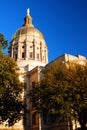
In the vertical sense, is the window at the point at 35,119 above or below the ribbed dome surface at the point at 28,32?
below

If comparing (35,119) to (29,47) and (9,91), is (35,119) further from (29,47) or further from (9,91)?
(29,47)

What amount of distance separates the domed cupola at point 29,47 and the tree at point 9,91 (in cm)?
2773

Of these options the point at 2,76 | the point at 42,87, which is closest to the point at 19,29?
the point at 42,87

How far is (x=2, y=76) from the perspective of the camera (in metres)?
26.8

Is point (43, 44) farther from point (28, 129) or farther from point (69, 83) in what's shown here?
point (69, 83)

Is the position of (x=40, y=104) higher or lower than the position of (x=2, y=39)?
lower

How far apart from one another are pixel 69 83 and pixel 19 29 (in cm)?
3831

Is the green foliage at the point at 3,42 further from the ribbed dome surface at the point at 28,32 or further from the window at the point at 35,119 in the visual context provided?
the ribbed dome surface at the point at 28,32

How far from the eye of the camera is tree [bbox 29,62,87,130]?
2995 centimetres

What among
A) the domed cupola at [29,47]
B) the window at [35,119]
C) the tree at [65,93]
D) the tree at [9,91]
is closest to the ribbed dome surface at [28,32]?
the domed cupola at [29,47]

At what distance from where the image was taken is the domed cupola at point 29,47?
59.1m

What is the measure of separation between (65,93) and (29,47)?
106ft

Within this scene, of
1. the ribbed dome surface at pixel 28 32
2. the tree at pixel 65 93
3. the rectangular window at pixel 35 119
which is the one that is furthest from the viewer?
the ribbed dome surface at pixel 28 32

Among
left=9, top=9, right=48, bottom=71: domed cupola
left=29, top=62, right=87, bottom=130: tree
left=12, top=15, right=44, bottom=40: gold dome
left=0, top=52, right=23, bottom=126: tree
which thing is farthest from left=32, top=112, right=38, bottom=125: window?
left=12, top=15, right=44, bottom=40: gold dome
